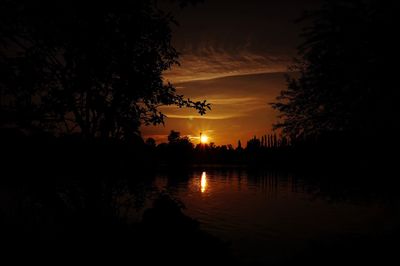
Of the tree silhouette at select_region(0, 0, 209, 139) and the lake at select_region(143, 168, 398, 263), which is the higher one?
the tree silhouette at select_region(0, 0, 209, 139)

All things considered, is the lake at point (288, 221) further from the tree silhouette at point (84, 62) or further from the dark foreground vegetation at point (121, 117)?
the tree silhouette at point (84, 62)

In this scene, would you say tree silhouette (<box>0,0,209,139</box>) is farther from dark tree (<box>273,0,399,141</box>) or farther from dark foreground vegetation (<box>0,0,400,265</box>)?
dark tree (<box>273,0,399,141</box>)

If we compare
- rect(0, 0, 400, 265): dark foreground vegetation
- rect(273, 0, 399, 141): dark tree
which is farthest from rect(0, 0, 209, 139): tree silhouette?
rect(273, 0, 399, 141): dark tree

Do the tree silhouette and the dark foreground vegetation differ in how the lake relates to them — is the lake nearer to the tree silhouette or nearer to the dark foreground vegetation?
the dark foreground vegetation

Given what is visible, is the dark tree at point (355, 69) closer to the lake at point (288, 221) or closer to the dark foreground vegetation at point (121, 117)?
the dark foreground vegetation at point (121, 117)

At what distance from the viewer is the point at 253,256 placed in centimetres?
2447

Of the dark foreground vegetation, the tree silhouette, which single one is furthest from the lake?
the tree silhouette

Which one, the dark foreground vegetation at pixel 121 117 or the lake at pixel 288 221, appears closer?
the dark foreground vegetation at pixel 121 117

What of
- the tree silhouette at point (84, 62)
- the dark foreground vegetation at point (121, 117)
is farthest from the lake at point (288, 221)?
the tree silhouette at point (84, 62)

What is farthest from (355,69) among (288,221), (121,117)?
(288,221)

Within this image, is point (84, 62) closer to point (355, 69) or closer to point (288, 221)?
point (355, 69)

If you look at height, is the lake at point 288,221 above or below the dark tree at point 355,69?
below

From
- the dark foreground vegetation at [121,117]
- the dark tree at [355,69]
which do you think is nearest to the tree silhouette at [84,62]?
the dark foreground vegetation at [121,117]

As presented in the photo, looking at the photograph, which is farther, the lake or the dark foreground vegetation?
the lake
